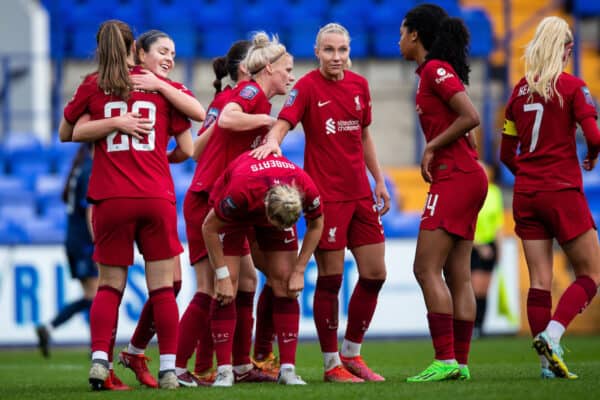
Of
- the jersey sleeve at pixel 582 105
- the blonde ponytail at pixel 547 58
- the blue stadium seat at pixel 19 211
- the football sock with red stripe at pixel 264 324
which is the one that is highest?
the blonde ponytail at pixel 547 58

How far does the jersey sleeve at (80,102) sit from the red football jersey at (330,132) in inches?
Answer: 42.9

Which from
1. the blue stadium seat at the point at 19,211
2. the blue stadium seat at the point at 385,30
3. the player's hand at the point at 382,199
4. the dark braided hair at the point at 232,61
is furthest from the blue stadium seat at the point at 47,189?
the player's hand at the point at 382,199

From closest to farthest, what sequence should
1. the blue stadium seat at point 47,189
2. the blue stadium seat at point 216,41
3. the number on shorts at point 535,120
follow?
the number on shorts at point 535,120
the blue stadium seat at point 47,189
the blue stadium seat at point 216,41

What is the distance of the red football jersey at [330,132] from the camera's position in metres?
6.44

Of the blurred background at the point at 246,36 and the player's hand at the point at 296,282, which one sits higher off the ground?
the blurred background at the point at 246,36

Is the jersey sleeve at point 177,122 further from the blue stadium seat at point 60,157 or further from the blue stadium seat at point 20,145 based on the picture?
the blue stadium seat at point 20,145

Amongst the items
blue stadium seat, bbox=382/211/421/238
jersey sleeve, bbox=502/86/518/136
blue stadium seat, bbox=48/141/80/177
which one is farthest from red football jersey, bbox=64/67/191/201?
blue stadium seat, bbox=48/141/80/177

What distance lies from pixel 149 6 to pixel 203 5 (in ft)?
2.45

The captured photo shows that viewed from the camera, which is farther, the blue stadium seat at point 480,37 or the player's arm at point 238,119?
the blue stadium seat at point 480,37

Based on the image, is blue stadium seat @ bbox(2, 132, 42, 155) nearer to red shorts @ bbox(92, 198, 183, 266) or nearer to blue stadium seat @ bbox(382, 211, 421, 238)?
blue stadium seat @ bbox(382, 211, 421, 238)

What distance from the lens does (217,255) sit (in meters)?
5.95

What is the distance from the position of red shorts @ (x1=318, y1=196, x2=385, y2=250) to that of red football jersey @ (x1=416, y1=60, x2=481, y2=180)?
1.45 ft

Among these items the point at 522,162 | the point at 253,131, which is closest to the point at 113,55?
the point at 253,131

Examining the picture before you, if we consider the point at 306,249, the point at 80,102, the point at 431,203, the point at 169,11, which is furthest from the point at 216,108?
the point at 169,11
